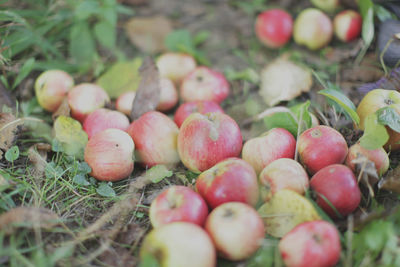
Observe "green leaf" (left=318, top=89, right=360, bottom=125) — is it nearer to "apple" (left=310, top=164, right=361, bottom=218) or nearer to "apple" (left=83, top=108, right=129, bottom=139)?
"apple" (left=310, top=164, right=361, bottom=218)

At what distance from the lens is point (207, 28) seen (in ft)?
12.2

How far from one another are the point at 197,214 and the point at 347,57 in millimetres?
2157

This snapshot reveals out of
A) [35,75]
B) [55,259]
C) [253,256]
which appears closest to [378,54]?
[253,256]

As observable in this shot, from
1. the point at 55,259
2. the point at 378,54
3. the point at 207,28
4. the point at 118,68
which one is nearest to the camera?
the point at 55,259

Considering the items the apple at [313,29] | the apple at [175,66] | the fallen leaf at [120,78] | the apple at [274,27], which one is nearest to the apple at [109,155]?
the fallen leaf at [120,78]

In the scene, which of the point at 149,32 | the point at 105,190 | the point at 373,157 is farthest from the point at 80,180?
the point at 149,32

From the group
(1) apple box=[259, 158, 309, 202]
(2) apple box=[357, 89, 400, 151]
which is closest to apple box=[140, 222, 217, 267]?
(1) apple box=[259, 158, 309, 202]

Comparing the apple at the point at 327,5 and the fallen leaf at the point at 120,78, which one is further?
the apple at the point at 327,5

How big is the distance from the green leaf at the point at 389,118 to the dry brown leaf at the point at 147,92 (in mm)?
1507

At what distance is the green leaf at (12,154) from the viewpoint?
7.06ft

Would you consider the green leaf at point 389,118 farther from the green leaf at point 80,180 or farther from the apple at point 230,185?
the green leaf at point 80,180

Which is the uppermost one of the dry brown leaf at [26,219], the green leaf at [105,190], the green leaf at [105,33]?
the green leaf at [105,33]

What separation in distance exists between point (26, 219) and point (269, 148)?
1381 millimetres

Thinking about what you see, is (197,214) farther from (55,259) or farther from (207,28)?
(207,28)
